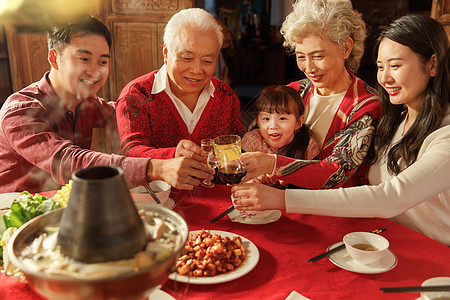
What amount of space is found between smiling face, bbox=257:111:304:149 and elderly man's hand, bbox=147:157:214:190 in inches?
31.1

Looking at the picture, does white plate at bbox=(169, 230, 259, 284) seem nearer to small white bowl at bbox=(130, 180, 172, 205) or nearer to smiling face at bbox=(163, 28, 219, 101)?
small white bowl at bbox=(130, 180, 172, 205)

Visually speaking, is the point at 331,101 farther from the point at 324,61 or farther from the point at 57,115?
the point at 57,115

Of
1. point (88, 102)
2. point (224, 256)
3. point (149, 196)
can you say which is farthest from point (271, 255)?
point (88, 102)

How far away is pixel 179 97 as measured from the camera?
2270 mm

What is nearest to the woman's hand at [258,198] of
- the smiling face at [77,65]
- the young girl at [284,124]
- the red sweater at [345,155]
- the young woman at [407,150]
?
the young woman at [407,150]

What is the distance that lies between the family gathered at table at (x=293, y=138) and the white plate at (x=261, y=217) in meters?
0.02

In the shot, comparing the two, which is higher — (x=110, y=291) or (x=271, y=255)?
(x=110, y=291)

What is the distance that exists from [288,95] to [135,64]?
85.9 inches

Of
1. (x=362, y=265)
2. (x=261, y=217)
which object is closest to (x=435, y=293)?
(x=362, y=265)

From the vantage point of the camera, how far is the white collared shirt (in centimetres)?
219

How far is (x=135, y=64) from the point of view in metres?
3.91

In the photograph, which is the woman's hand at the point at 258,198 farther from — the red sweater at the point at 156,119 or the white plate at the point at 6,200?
the white plate at the point at 6,200

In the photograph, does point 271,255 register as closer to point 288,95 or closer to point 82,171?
point 82,171

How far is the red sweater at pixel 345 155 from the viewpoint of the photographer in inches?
74.2
